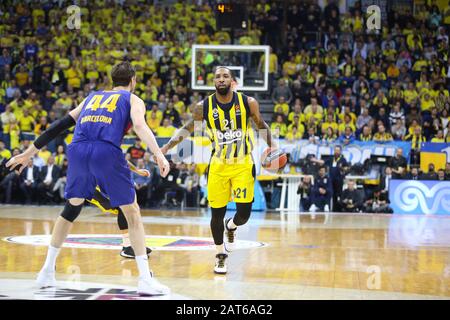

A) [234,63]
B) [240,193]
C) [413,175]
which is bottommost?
[413,175]

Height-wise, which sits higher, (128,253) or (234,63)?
(234,63)

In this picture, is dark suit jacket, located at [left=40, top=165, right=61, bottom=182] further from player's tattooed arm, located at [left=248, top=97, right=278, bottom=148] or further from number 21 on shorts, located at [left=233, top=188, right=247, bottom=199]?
number 21 on shorts, located at [left=233, top=188, right=247, bottom=199]

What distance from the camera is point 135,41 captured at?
25.1 meters

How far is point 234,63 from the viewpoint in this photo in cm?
2152

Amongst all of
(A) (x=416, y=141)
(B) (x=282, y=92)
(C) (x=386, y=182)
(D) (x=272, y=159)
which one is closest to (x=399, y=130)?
(A) (x=416, y=141)

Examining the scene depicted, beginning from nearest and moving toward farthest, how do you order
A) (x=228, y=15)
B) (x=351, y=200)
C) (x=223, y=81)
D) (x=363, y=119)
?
(x=223, y=81), (x=351, y=200), (x=363, y=119), (x=228, y=15)

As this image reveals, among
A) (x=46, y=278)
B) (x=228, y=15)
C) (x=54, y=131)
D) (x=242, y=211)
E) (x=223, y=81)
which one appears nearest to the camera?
(x=46, y=278)

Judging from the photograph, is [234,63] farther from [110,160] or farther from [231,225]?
[110,160]

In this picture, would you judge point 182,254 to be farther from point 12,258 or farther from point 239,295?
point 239,295

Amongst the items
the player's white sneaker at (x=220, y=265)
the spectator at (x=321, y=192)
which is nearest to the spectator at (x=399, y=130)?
the spectator at (x=321, y=192)

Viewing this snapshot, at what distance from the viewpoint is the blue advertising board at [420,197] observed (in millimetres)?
18891

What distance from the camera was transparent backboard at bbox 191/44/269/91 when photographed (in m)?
21.4

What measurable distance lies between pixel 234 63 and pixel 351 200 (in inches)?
201
